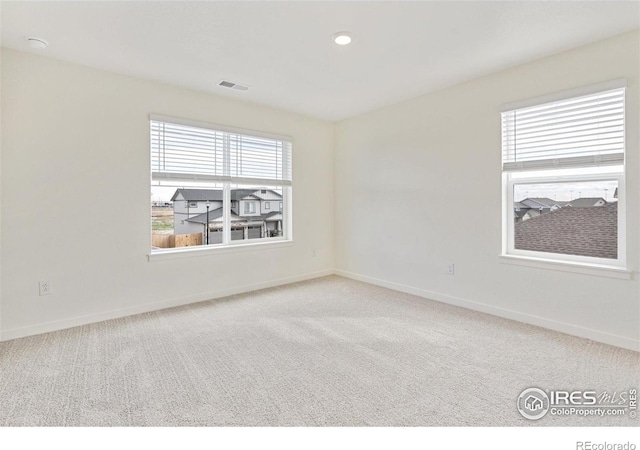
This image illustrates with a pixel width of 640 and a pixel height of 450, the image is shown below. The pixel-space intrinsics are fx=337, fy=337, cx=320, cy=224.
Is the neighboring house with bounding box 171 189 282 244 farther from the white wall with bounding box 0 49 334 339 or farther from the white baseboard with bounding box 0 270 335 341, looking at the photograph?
the white baseboard with bounding box 0 270 335 341

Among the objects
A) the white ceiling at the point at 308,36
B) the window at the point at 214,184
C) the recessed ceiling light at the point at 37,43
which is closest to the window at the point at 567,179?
the white ceiling at the point at 308,36

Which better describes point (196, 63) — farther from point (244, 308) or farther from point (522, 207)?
point (522, 207)

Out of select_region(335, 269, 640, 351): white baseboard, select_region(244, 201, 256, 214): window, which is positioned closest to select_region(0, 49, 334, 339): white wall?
select_region(244, 201, 256, 214): window

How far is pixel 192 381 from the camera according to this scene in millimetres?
2186

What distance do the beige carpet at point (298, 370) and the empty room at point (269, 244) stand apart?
0.06 ft

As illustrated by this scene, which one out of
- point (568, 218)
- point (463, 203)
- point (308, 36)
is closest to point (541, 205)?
point (568, 218)

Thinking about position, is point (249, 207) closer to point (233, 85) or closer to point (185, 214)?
point (185, 214)

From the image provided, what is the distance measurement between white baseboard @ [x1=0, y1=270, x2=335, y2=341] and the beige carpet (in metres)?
0.12

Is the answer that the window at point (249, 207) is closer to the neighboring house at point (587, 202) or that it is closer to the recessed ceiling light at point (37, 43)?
the recessed ceiling light at point (37, 43)

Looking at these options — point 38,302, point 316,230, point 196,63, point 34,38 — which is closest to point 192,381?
point 38,302

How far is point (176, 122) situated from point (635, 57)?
13.8 ft

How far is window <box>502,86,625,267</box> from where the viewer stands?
2.78 metres

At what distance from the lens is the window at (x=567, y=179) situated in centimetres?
278

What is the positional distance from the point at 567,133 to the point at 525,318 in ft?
5.72
